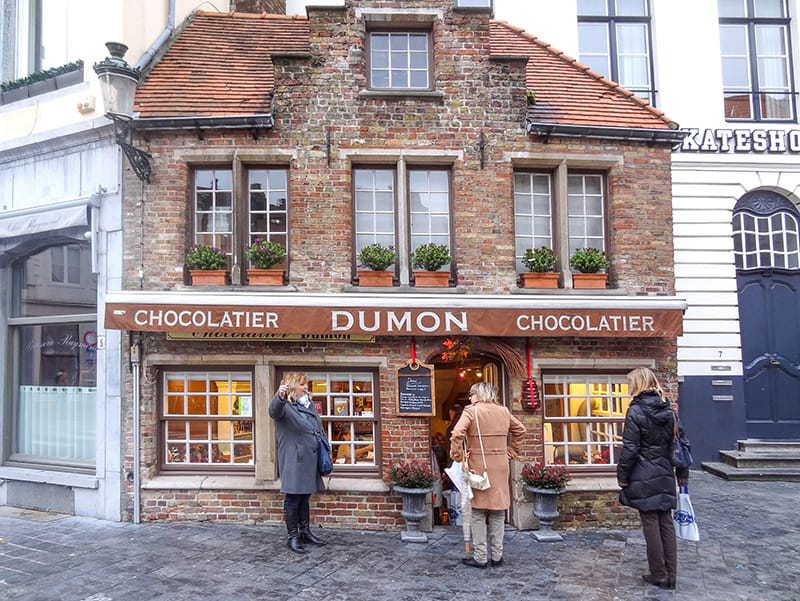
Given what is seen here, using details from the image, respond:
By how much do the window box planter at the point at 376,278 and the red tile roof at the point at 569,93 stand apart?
3.07m

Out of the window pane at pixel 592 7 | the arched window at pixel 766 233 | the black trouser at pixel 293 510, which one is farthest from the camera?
the window pane at pixel 592 7

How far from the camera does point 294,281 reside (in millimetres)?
7820

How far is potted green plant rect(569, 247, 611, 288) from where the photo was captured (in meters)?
8.01

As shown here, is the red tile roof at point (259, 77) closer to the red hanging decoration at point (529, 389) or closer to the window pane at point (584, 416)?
the red hanging decoration at point (529, 389)

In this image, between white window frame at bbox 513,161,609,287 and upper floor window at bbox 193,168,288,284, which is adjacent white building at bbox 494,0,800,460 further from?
upper floor window at bbox 193,168,288,284

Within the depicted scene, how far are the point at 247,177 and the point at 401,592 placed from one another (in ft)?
18.9

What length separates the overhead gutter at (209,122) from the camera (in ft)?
25.4

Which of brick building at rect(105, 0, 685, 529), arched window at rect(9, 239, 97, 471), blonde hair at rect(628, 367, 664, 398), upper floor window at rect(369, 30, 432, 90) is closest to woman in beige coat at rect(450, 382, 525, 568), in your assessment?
blonde hair at rect(628, 367, 664, 398)

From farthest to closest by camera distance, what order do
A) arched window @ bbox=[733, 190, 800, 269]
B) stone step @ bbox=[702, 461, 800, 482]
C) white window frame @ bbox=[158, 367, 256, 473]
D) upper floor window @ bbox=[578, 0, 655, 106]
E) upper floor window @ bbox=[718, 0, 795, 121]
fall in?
upper floor window @ bbox=[578, 0, 655, 106] < upper floor window @ bbox=[718, 0, 795, 121] < arched window @ bbox=[733, 190, 800, 269] < stone step @ bbox=[702, 461, 800, 482] < white window frame @ bbox=[158, 367, 256, 473]

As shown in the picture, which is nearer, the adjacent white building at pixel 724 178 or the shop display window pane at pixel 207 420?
the shop display window pane at pixel 207 420

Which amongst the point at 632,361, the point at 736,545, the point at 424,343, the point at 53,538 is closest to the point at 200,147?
the point at 424,343

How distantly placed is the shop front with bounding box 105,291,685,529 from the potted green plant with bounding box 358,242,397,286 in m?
0.49

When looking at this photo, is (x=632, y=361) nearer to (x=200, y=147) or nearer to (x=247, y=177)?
(x=247, y=177)

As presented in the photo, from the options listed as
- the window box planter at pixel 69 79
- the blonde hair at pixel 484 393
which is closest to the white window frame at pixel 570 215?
the blonde hair at pixel 484 393
